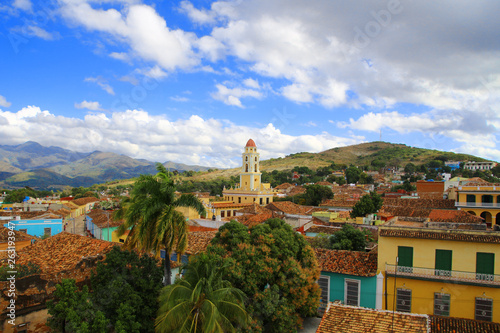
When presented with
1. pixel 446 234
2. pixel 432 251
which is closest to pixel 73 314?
pixel 432 251

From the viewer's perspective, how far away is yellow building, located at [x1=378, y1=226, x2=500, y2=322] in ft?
37.9

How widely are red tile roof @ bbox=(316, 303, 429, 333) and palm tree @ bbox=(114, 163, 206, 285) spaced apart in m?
4.61

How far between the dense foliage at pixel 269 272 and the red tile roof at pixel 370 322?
1425mm

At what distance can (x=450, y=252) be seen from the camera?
12195 mm

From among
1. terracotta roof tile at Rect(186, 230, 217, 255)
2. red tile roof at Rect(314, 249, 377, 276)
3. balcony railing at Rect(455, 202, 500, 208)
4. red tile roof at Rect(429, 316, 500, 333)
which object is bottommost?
red tile roof at Rect(429, 316, 500, 333)

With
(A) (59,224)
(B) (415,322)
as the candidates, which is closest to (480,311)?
(B) (415,322)

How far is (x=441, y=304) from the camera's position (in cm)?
1198

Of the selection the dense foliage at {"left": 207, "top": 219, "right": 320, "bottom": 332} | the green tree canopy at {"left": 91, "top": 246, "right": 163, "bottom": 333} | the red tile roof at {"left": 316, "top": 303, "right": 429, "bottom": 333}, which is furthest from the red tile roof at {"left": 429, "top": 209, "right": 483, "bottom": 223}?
the green tree canopy at {"left": 91, "top": 246, "right": 163, "bottom": 333}

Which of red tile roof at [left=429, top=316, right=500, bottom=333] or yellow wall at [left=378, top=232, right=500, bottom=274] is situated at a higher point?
yellow wall at [left=378, top=232, right=500, bottom=274]

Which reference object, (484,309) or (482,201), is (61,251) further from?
(482,201)

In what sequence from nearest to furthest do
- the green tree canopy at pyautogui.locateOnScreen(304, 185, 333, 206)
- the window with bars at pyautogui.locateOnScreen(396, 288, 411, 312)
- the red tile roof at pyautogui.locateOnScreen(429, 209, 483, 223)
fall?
the window with bars at pyautogui.locateOnScreen(396, 288, 411, 312) → the red tile roof at pyautogui.locateOnScreen(429, 209, 483, 223) → the green tree canopy at pyautogui.locateOnScreen(304, 185, 333, 206)

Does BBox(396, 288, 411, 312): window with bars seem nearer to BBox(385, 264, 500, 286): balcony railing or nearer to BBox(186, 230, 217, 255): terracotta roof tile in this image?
BBox(385, 264, 500, 286): balcony railing

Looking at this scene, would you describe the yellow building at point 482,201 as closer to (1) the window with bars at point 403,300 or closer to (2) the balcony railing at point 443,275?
(2) the balcony railing at point 443,275

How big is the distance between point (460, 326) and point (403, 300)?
3.41 meters
